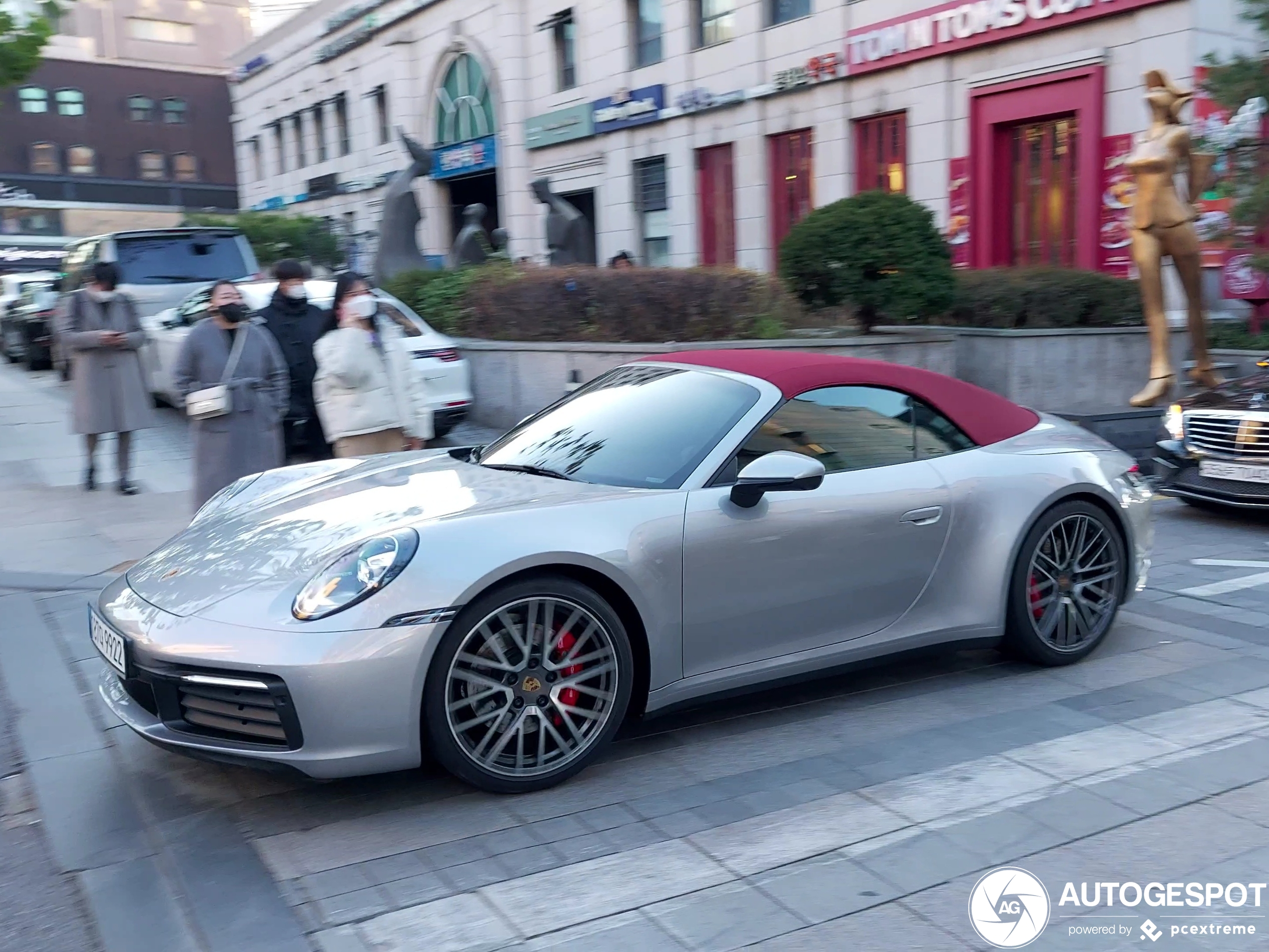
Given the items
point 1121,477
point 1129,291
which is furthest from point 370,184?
point 1121,477

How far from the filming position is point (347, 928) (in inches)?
124

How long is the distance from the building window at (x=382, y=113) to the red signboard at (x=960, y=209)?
888 inches

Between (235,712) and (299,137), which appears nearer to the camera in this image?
(235,712)

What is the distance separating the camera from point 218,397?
686 centimetres

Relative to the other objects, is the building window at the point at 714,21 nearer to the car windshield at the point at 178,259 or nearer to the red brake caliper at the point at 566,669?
the car windshield at the point at 178,259

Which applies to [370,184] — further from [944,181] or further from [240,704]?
[240,704]

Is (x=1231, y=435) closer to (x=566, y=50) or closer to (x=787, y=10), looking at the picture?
(x=787, y=10)

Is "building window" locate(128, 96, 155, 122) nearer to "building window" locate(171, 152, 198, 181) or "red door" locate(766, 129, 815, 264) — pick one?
"building window" locate(171, 152, 198, 181)

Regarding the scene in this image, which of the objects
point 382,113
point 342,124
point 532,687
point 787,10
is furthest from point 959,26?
point 342,124

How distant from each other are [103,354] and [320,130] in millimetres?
35352

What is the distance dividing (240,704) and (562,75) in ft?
84.5

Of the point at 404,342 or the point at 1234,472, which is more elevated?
the point at 404,342

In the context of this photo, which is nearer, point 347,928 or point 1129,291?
point 347,928

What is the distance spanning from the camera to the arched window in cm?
3059
